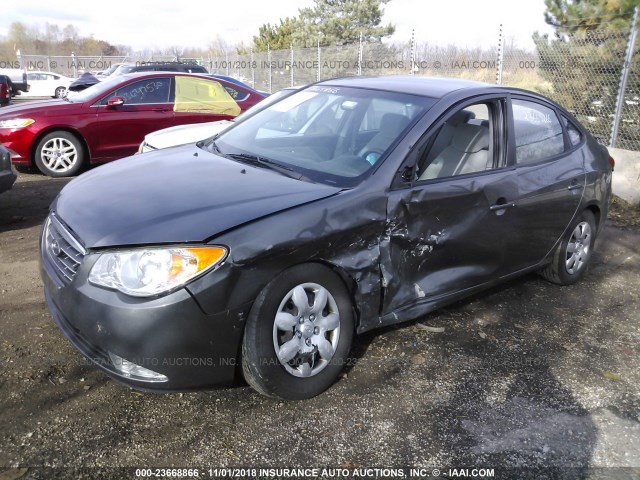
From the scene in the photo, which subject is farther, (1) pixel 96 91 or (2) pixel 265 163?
(1) pixel 96 91

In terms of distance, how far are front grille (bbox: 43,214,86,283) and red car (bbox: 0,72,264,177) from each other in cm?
552

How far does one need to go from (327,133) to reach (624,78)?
623 centimetres

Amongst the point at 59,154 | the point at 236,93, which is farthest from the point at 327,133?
the point at 236,93

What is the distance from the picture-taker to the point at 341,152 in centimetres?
362

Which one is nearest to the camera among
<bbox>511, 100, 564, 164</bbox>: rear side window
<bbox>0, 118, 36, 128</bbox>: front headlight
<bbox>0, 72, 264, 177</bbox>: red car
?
<bbox>511, 100, 564, 164</bbox>: rear side window

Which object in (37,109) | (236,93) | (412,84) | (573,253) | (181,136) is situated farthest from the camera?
(236,93)

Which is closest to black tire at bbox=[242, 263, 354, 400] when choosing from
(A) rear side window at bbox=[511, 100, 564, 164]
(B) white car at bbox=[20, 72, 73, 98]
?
(A) rear side window at bbox=[511, 100, 564, 164]

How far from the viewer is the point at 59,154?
27.2 ft

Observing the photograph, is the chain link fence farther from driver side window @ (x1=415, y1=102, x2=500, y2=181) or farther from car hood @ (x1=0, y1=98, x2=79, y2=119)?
car hood @ (x1=0, y1=98, x2=79, y2=119)

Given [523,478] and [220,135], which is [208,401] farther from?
[220,135]

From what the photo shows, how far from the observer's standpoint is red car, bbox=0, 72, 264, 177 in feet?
26.5

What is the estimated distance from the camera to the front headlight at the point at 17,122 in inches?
314

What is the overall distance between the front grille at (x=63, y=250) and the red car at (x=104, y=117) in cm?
552

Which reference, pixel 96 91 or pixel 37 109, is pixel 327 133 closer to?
pixel 37 109
